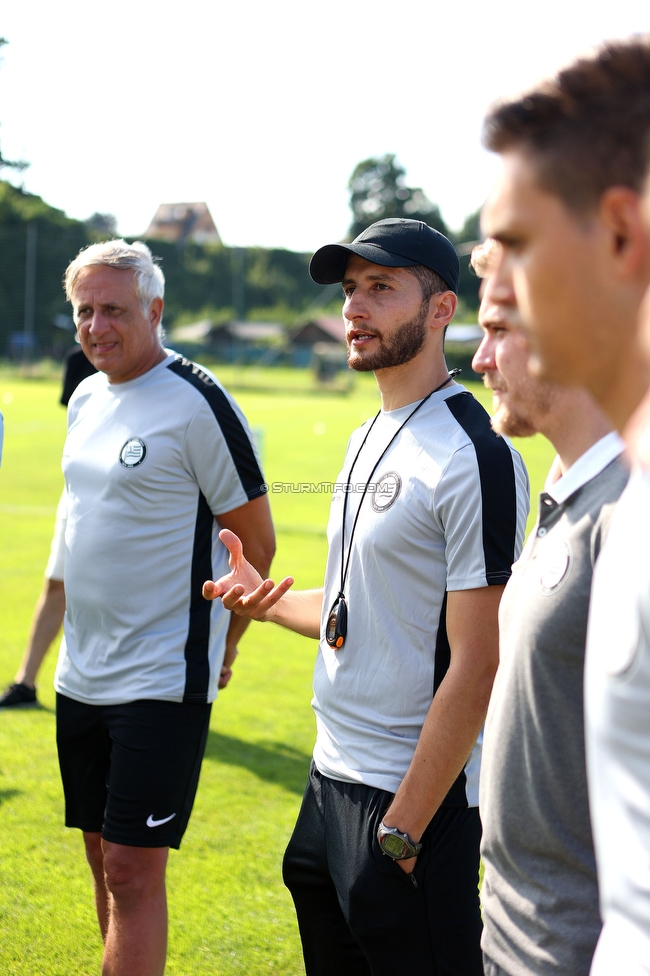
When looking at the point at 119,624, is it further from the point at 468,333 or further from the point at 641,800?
the point at 468,333

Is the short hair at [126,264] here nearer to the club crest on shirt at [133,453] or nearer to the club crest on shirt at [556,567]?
the club crest on shirt at [133,453]

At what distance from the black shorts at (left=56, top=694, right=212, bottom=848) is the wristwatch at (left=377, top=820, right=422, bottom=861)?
3.67 feet

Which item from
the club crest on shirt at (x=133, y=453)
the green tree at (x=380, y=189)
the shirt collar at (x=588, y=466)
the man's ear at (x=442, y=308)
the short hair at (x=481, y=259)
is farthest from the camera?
the green tree at (x=380, y=189)

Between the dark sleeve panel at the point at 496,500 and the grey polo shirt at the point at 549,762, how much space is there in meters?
0.68

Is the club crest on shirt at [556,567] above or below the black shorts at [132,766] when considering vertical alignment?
above

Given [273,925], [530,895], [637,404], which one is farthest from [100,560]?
[637,404]

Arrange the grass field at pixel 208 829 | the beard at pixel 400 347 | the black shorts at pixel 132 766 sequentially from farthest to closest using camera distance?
the grass field at pixel 208 829 → the black shorts at pixel 132 766 → the beard at pixel 400 347

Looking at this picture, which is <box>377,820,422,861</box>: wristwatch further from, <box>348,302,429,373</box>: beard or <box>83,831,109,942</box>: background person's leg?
<box>83,831,109,942</box>: background person's leg

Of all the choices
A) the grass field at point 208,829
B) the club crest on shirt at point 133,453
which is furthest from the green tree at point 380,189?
the club crest on shirt at point 133,453

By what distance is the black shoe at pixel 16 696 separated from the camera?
20.0 ft

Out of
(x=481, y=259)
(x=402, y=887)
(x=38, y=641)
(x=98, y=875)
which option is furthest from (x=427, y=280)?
(x=38, y=641)

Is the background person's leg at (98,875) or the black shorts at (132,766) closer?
the black shorts at (132,766)

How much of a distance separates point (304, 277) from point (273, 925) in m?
54.1

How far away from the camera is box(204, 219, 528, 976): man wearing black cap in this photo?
244 cm
